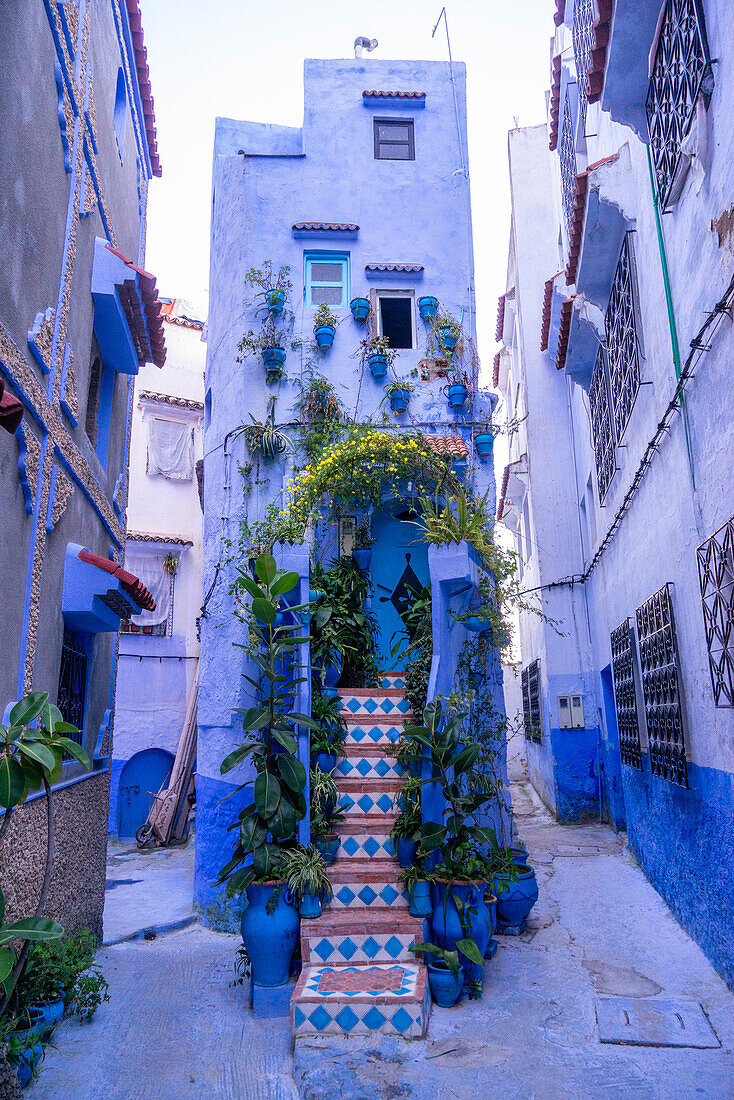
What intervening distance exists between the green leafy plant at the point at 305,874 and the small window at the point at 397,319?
267 inches

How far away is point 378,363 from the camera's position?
10188 mm

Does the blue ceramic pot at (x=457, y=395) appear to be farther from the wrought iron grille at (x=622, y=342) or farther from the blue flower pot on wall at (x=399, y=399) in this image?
the wrought iron grille at (x=622, y=342)

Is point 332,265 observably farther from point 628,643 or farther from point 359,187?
point 628,643

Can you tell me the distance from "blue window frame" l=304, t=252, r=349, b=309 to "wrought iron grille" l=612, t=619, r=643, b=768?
565 cm

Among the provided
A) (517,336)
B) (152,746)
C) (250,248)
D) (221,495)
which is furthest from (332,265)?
(152,746)

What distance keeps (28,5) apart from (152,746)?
13250 millimetres

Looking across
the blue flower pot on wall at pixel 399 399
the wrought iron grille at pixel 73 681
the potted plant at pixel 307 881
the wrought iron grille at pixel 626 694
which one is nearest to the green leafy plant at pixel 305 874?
the potted plant at pixel 307 881

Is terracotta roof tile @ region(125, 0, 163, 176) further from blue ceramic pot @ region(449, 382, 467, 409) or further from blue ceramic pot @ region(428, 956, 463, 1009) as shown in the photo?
blue ceramic pot @ region(428, 956, 463, 1009)

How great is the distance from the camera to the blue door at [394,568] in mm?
10578

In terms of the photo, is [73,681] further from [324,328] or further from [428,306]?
[428,306]

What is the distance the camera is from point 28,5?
5.41 m

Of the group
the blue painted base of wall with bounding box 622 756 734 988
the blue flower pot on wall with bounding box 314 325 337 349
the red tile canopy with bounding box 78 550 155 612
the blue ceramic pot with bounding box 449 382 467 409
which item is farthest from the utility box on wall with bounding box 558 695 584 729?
the red tile canopy with bounding box 78 550 155 612

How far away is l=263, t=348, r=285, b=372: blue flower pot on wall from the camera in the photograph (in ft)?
33.0

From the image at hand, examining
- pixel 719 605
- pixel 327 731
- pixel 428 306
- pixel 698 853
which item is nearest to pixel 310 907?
pixel 327 731
